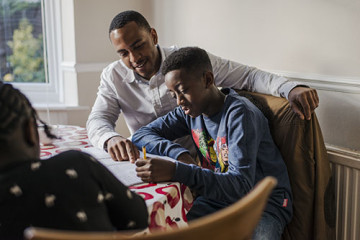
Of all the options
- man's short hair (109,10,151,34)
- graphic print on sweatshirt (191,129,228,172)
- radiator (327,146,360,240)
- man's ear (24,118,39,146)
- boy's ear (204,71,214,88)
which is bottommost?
radiator (327,146,360,240)

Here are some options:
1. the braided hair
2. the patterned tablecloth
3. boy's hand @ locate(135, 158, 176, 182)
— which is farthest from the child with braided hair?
boy's hand @ locate(135, 158, 176, 182)

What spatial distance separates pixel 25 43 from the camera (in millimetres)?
3148

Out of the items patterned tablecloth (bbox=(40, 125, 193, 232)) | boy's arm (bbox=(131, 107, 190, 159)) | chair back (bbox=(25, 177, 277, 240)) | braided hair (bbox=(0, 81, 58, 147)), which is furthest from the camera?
boy's arm (bbox=(131, 107, 190, 159))

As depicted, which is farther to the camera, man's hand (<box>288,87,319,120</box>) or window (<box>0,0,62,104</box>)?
window (<box>0,0,62,104</box>)

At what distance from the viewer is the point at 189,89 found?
1.53 m

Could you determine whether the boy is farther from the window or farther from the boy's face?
the window

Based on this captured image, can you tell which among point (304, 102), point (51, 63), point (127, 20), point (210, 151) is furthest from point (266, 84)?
point (51, 63)

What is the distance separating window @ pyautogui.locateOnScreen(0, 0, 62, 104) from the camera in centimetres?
310

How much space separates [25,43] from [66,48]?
0.33m

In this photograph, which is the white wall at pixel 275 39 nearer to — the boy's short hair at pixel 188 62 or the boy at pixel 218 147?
the boy at pixel 218 147

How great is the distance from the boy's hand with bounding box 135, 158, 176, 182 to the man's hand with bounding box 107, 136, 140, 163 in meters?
0.19

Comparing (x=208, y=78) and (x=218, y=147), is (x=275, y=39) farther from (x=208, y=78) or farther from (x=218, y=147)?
(x=218, y=147)

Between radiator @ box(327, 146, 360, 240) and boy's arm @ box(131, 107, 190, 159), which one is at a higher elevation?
boy's arm @ box(131, 107, 190, 159)

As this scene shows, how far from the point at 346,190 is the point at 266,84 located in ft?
1.59
